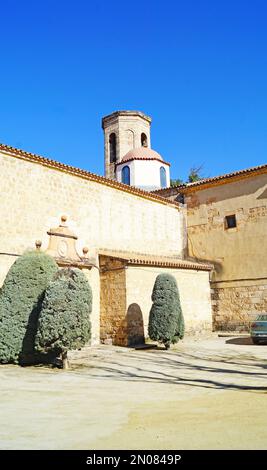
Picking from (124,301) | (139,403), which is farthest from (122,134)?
(139,403)

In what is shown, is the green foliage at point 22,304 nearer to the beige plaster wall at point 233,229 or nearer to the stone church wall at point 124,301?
the stone church wall at point 124,301

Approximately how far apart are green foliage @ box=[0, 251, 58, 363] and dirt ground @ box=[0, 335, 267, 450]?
55 centimetres

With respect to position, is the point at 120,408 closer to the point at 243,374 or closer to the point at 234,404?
the point at 234,404

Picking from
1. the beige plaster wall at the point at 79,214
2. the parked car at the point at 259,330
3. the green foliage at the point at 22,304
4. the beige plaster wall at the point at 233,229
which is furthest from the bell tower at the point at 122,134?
the green foliage at the point at 22,304

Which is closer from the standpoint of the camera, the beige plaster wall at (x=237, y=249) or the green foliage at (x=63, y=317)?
the green foliage at (x=63, y=317)

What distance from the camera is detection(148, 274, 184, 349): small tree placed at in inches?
518

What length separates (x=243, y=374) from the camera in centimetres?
888

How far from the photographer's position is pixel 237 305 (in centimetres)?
1822

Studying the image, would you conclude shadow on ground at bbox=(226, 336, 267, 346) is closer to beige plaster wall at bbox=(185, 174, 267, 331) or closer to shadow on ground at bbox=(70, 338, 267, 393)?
beige plaster wall at bbox=(185, 174, 267, 331)

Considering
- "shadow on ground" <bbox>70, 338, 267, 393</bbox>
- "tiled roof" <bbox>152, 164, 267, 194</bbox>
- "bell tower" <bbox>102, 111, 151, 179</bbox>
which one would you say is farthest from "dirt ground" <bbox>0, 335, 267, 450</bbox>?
"bell tower" <bbox>102, 111, 151, 179</bbox>

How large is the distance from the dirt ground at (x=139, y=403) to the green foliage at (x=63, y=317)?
0.67 metres

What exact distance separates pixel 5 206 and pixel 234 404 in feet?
31.4

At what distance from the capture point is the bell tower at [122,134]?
3378 cm
